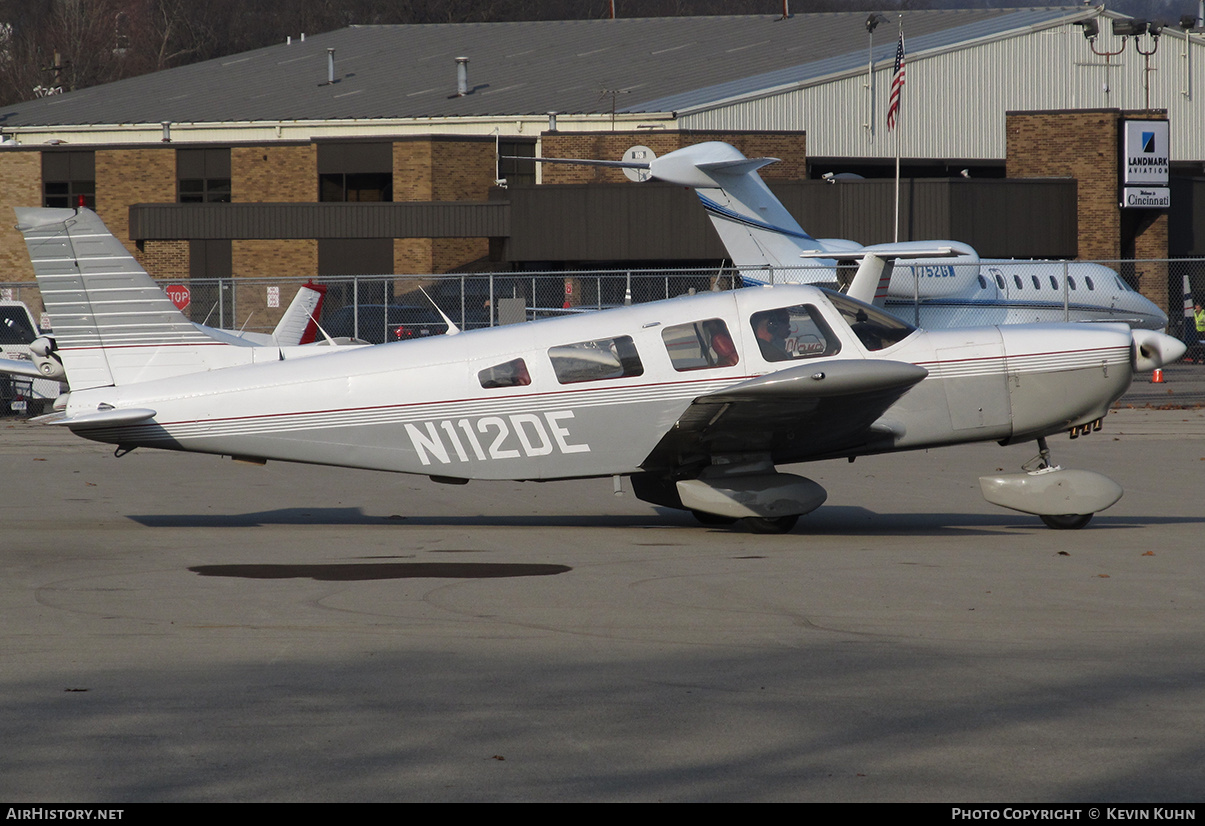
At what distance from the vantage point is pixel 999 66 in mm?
47656

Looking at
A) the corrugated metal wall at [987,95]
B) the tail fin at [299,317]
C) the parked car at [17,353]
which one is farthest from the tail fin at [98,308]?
the corrugated metal wall at [987,95]

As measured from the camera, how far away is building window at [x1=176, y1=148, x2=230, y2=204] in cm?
4669

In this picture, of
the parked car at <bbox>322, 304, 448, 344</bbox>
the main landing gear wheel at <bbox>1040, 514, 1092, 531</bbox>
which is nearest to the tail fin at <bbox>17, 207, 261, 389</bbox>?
the main landing gear wheel at <bbox>1040, 514, 1092, 531</bbox>

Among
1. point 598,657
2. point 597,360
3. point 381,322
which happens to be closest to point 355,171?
point 381,322

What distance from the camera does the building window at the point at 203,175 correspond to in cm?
4669

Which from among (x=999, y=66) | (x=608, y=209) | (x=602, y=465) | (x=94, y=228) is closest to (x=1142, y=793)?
(x=602, y=465)

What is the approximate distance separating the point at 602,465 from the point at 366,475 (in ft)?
18.0

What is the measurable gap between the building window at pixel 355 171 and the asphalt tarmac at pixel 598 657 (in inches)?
1355

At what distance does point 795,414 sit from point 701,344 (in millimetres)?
941

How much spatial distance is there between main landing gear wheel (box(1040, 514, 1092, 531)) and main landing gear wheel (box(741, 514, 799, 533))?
6.77 feet

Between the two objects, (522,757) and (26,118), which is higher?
(26,118)

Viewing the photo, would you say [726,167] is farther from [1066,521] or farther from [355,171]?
[355,171]

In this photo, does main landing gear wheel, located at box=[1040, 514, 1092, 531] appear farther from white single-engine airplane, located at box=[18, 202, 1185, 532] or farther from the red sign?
the red sign
